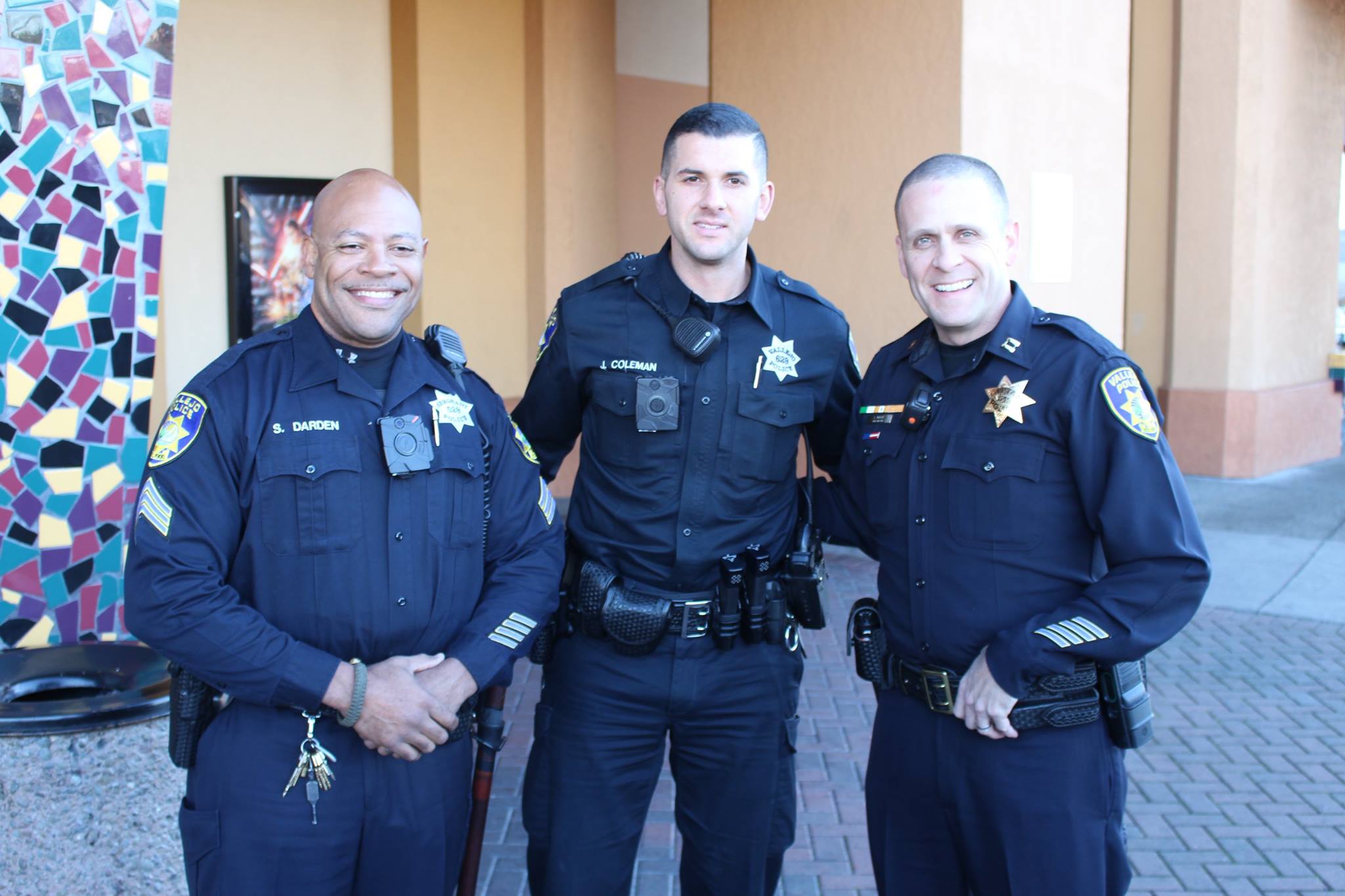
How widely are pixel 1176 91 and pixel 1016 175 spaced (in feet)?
15.1

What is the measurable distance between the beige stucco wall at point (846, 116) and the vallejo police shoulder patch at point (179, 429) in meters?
5.51

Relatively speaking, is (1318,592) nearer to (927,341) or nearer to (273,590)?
(927,341)

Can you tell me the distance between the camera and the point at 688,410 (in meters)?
2.78

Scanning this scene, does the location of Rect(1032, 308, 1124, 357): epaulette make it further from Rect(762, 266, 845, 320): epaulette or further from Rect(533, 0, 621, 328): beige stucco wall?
Rect(533, 0, 621, 328): beige stucco wall

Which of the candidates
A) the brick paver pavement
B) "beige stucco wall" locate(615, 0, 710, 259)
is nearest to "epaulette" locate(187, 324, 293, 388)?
the brick paver pavement

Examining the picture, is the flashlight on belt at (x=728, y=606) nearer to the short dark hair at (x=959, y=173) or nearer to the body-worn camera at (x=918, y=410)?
the body-worn camera at (x=918, y=410)

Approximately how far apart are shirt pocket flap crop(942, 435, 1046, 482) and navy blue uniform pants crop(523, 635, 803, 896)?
2.28ft

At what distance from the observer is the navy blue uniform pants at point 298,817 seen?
218 centimetres

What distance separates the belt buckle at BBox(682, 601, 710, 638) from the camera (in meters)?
2.74

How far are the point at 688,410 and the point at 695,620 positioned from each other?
491 millimetres

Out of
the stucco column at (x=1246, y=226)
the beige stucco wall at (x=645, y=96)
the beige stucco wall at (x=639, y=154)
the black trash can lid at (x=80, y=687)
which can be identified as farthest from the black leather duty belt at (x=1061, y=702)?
the stucco column at (x=1246, y=226)

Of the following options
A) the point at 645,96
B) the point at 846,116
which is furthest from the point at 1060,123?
the point at 645,96

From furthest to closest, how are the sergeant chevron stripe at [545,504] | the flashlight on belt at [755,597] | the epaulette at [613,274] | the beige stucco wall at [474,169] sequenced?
the beige stucco wall at [474,169], the epaulette at [613,274], the flashlight on belt at [755,597], the sergeant chevron stripe at [545,504]

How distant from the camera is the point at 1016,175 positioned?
287 inches
